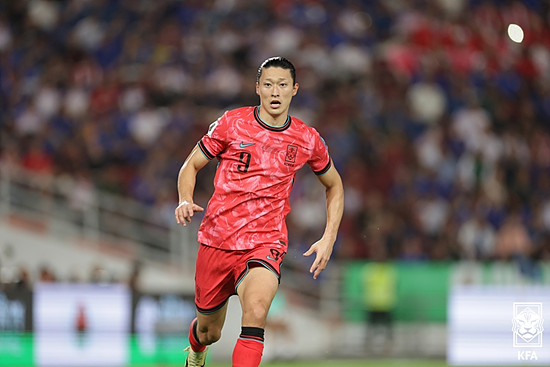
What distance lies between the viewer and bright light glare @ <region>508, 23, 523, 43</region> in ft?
63.8

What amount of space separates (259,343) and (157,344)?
8.69 metres

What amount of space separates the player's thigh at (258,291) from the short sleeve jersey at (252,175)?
0.28 meters

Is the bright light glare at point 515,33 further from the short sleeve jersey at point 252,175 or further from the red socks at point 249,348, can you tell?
the red socks at point 249,348

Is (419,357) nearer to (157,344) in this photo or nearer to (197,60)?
(157,344)

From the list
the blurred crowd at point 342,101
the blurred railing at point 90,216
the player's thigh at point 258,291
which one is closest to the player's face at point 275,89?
the player's thigh at point 258,291

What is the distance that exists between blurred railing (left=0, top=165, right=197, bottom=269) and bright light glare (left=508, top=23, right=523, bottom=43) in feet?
24.0

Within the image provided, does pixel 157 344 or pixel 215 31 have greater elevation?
pixel 215 31

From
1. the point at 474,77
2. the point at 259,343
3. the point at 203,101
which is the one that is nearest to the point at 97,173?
the point at 203,101

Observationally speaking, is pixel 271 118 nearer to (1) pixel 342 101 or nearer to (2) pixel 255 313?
(2) pixel 255 313

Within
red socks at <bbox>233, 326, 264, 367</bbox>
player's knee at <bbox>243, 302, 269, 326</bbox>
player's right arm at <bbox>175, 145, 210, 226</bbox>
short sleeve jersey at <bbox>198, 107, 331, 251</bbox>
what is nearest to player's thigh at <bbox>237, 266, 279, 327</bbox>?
Result: player's knee at <bbox>243, 302, 269, 326</bbox>

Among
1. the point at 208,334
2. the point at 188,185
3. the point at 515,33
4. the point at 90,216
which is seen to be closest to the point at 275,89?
the point at 188,185

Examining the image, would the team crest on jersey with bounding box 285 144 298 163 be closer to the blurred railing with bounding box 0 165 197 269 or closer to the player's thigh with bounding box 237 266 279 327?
the player's thigh with bounding box 237 266 279 327

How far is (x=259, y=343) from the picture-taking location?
7.01 metres

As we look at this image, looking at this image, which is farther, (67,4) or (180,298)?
(67,4)
